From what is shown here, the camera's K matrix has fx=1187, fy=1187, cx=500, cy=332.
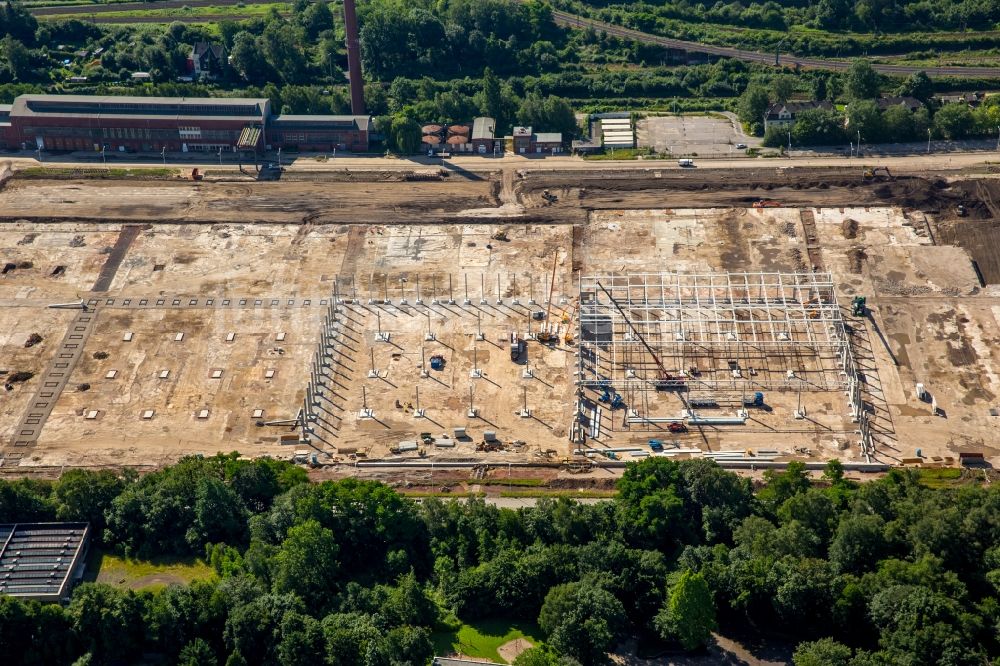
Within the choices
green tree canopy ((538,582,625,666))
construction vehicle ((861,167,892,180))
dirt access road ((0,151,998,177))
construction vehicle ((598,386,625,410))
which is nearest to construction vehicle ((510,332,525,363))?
construction vehicle ((598,386,625,410))

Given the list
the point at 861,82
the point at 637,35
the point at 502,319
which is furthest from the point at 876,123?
the point at 502,319

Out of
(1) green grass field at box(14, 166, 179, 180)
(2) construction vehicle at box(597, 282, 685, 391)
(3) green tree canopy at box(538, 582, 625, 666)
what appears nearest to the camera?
(3) green tree canopy at box(538, 582, 625, 666)

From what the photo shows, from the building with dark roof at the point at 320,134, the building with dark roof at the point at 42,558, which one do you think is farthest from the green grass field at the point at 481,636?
the building with dark roof at the point at 320,134

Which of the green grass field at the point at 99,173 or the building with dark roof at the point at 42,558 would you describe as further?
the green grass field at the point at 99,173

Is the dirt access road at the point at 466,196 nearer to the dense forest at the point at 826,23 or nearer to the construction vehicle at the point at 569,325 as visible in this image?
the construction vehicle at the point at 569,325

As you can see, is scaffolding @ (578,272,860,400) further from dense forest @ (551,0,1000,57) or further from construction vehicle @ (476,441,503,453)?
dense forest @ (551,0,1000,57)

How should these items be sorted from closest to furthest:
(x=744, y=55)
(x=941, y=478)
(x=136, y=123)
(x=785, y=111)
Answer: (x=941, y=478) → (x=136, y=123) → (x=785, y=111) → (x=744, y=55)

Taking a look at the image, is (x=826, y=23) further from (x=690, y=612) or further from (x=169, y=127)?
(x=690, y=612)
